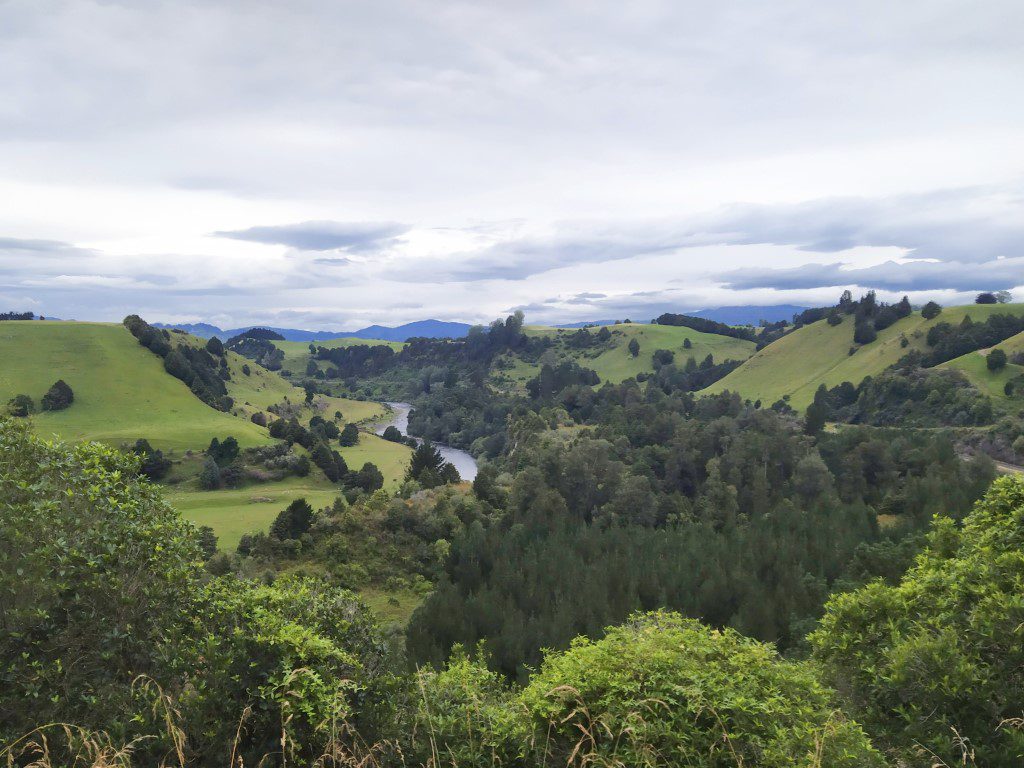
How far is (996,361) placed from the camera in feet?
344

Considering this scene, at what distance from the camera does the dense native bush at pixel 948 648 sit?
35.3 feet

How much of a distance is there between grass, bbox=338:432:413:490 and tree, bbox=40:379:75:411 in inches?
1937

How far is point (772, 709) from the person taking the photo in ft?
30.0

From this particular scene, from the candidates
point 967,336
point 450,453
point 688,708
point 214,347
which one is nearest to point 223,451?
point 450,453

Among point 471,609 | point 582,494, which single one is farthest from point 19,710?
point 582,494

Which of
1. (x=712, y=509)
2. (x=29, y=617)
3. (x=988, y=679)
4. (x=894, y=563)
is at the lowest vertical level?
(x=712, y=509)

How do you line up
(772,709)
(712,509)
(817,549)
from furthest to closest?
1. (712,509)
2. (817,549)
3. (772,709)

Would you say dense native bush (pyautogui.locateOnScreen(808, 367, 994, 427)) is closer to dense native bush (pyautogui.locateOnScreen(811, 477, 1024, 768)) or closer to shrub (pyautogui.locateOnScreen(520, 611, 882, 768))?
dense native bush (pyautogui.locateOnScreen(811, 477, 1024, 768))

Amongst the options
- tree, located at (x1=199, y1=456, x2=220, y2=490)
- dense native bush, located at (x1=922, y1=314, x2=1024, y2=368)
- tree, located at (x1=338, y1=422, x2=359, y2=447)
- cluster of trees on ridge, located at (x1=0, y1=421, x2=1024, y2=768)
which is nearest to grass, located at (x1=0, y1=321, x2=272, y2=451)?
tree, located at (x1=199, y1=456, x2=220, y2=490)

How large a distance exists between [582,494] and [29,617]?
68031 mm

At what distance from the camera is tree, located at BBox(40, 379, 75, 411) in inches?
4237

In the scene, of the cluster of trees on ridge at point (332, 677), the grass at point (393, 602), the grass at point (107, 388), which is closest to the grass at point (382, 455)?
the grass at point (107, 388)

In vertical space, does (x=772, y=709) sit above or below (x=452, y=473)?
above

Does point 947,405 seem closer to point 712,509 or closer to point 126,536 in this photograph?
point 712,509
